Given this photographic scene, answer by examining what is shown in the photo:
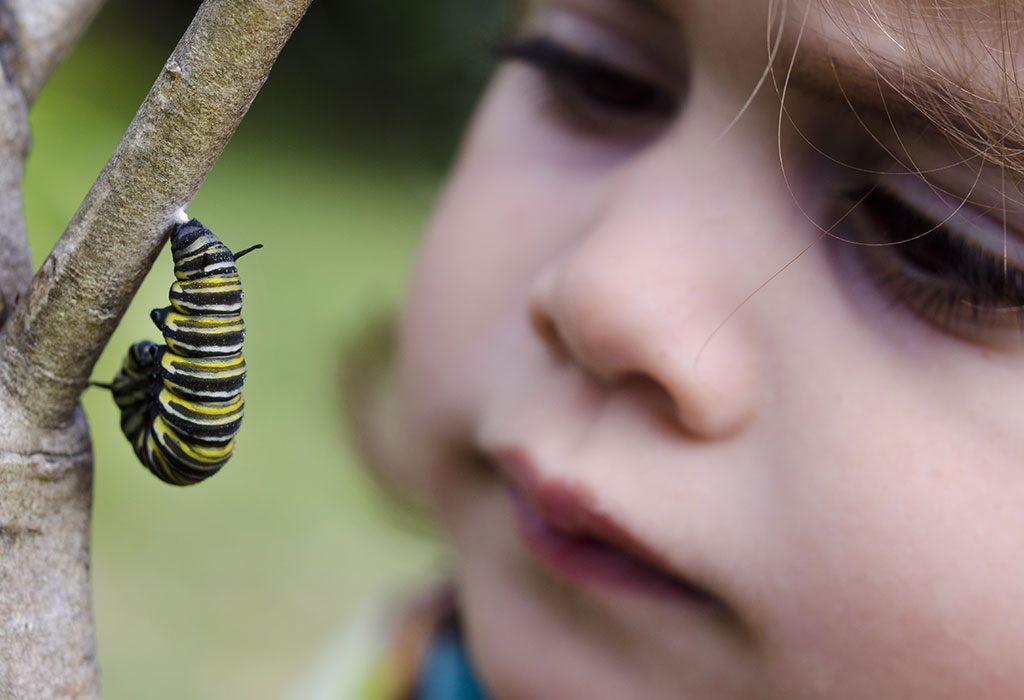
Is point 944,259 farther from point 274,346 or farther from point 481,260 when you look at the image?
point 274,346

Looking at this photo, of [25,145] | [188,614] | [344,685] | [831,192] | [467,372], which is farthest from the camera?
[188,614]

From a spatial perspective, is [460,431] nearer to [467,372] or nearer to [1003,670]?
[467,372]

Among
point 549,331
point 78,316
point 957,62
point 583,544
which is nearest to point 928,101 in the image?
point 957,62

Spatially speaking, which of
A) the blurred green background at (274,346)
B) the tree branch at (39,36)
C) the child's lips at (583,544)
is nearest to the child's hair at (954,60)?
the child's lips at (583,544)

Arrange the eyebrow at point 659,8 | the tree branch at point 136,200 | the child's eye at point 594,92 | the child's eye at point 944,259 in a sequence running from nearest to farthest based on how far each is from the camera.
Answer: the tree branch at point 136,200
the child's eye at point 944,259
the eyebrow at point 659,8
the child's eye at point 594,92

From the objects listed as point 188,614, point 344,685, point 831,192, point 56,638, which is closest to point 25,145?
point 56,638

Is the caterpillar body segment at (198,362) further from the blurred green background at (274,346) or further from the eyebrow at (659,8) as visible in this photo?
the blurred green background at (274,346)
